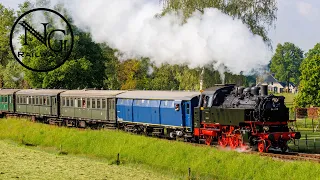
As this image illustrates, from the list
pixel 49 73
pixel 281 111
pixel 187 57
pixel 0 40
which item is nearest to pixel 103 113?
pixel 187 57

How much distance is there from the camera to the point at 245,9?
43156mm

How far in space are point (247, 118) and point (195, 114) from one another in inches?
155

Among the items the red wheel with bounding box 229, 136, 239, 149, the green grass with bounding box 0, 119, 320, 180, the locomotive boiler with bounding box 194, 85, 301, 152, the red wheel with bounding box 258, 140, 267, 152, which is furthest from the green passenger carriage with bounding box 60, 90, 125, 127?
the red wheel with bounding box 258, 140, 267, 152

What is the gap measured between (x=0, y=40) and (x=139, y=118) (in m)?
45.9

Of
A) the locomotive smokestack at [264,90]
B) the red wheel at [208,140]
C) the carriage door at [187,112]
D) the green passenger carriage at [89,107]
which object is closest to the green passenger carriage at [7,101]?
the green passenger carriage at [89,107]

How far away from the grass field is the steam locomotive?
518 centimetres

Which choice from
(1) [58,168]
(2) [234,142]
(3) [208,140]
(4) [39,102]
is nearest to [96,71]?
(4) [39,102]

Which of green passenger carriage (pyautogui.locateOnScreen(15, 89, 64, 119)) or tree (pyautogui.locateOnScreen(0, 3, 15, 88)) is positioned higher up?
tree (pyautogui.locateOnScreen(0, 3, 15, 88))

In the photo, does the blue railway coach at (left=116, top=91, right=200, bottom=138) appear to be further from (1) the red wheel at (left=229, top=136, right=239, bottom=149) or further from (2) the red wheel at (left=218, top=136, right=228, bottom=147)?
(1) the red wheel at (left=229, top=136, right=239, bottom=149)

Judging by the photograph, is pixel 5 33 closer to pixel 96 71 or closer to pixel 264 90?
pixel 96 71

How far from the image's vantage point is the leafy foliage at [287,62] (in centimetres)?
13575

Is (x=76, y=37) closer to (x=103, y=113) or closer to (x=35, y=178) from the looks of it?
(x=103, y=113)

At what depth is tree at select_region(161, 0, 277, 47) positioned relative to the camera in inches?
1693

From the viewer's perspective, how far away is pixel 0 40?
7125cm
